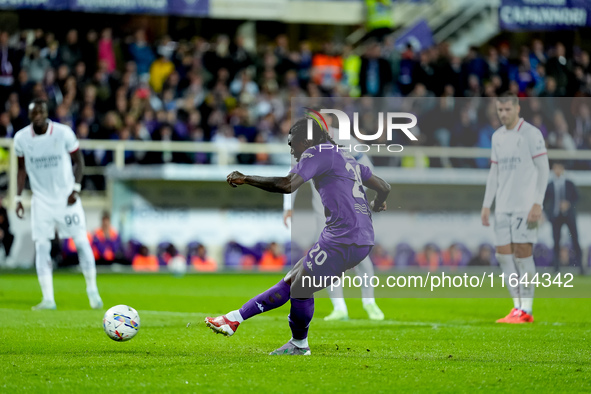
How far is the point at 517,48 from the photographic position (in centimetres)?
2959

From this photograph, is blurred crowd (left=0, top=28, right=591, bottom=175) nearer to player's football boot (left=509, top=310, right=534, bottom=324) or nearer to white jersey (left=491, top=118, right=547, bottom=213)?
white jersey (left=491, top=118, right=547, bottom=213)

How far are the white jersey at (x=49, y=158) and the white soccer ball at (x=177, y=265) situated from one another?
850 centimetres

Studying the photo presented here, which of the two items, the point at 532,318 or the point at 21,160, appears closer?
the point at 532,318

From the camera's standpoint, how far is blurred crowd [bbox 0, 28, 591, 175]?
20.1 metres

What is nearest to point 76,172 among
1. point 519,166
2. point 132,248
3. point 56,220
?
point 56,220

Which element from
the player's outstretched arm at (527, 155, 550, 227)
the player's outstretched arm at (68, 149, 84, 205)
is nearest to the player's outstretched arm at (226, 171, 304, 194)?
the player's outstretched arm at (527, 155, 550, 227)

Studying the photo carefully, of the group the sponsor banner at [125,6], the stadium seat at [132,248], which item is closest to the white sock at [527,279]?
the stadium seat at [132,248]

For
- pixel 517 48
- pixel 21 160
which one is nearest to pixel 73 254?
pixel 21 160

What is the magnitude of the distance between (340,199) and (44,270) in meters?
5.56

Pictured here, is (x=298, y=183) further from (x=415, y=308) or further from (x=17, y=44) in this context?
(x=17, y=44)

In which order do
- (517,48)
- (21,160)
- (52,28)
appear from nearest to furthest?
→ (21,160) → (52,28) → (517,48)

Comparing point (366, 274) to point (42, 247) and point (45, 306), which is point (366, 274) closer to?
point (45, 306)

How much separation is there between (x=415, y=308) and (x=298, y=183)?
6048mm

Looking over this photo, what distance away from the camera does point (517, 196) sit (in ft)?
34.8
